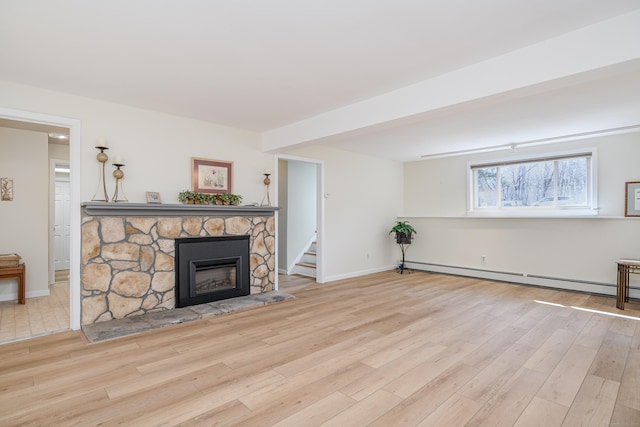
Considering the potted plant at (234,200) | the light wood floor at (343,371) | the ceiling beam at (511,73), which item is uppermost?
the ceiling beam at (511,73)

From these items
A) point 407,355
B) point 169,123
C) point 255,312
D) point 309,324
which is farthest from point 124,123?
point 407,355

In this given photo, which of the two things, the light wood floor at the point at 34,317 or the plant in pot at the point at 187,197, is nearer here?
the light wood floor at the point at 34,317

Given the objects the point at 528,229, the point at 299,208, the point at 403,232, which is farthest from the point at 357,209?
the point at 528,229

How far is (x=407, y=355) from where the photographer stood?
2695mm

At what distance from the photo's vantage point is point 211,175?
4.28 m

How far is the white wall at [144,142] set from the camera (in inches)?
128

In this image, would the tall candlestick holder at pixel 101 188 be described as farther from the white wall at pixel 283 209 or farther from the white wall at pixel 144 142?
the white wall at pixel 283 209

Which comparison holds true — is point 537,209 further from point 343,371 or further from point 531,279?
point 343,371

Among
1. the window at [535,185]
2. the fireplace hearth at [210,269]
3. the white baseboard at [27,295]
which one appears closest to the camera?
the fireplace hearth at [210,269]

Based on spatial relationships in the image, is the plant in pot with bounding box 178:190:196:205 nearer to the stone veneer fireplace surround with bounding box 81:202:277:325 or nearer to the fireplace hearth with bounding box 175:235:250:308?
the stone veneer fireplace surround with bounding box 81:202:277:325

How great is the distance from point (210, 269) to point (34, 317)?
1.92 meters

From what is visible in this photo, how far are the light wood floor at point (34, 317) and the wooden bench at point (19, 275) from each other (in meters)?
0.14

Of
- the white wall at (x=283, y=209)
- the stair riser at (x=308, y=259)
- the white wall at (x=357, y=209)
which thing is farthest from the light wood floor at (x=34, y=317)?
the stair riser at (x=308, y=259)

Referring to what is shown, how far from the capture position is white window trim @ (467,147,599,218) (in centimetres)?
487
